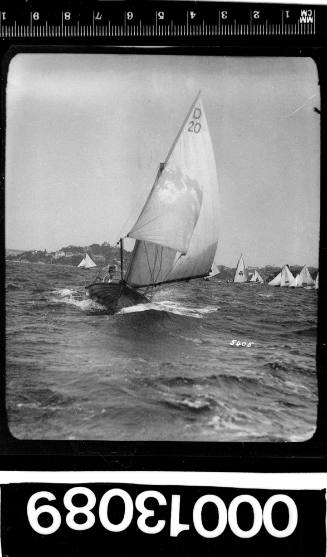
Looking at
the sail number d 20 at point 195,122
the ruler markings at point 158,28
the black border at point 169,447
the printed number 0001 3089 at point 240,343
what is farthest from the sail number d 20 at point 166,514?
the ruler markings at point 158,28

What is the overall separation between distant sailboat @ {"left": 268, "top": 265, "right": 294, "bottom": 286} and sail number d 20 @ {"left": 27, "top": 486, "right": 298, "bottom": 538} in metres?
0.31

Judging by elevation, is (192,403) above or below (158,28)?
below

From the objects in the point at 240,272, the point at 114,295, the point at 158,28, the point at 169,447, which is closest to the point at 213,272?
the point at 240,272

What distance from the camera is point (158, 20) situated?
0.70 meters

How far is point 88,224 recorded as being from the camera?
2.30 ft

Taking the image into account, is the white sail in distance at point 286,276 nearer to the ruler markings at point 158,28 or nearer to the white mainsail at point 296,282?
the white mainsail at point 296,282

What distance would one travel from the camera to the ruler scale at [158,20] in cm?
70

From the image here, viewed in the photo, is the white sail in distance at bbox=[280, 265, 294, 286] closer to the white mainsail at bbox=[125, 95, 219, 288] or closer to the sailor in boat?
the white mainsail at bbox=[125, 95, 219, 288]

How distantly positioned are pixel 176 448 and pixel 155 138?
451mm

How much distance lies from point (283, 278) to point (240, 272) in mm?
63

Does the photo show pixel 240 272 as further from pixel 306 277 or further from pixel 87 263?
pixel 87 263

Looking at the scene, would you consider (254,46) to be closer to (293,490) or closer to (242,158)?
(242,158)

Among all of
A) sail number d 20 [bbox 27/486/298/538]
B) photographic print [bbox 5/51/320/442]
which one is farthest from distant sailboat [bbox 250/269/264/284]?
sail number d 20 [bbox 27/486/298/538]

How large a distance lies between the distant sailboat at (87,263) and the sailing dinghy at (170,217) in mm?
28
